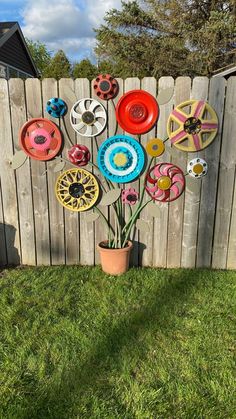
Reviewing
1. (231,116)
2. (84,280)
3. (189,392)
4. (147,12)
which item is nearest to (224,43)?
(147,12)

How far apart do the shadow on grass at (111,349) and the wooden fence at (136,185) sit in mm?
402

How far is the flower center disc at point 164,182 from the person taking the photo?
9.77 feet

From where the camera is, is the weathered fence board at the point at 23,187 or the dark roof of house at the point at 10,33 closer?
the weathered fence board at the point at 23,187

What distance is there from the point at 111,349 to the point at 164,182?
4.78 ft

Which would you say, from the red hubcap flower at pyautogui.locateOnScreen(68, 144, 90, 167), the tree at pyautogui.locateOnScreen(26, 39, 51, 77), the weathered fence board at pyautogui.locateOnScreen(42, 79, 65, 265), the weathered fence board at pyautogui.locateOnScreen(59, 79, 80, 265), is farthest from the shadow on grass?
the tree at pyautogui.locateOnScreen(26, 39, 51, 77)

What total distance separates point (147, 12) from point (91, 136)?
15108 mm

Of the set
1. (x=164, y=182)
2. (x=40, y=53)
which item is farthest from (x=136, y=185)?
(x=40, y=53)

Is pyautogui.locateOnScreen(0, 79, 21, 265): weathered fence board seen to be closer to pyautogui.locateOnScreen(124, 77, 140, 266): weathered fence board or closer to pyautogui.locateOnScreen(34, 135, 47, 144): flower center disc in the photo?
pyautogui.locateOnScreen(34, 135, 47, 144): flower center disc

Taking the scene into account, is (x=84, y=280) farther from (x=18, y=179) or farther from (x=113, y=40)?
(x=113, y=40)

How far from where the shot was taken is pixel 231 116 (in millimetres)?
2869

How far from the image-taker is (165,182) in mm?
2979

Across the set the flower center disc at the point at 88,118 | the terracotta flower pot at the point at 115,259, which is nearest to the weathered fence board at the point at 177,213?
the terracotta flower pot at the point at 115,259

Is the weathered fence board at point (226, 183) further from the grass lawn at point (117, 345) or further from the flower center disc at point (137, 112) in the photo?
the flower center disc at point (137, 112)

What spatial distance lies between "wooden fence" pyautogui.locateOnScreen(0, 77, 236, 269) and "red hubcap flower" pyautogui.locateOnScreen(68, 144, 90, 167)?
0.05 metres
